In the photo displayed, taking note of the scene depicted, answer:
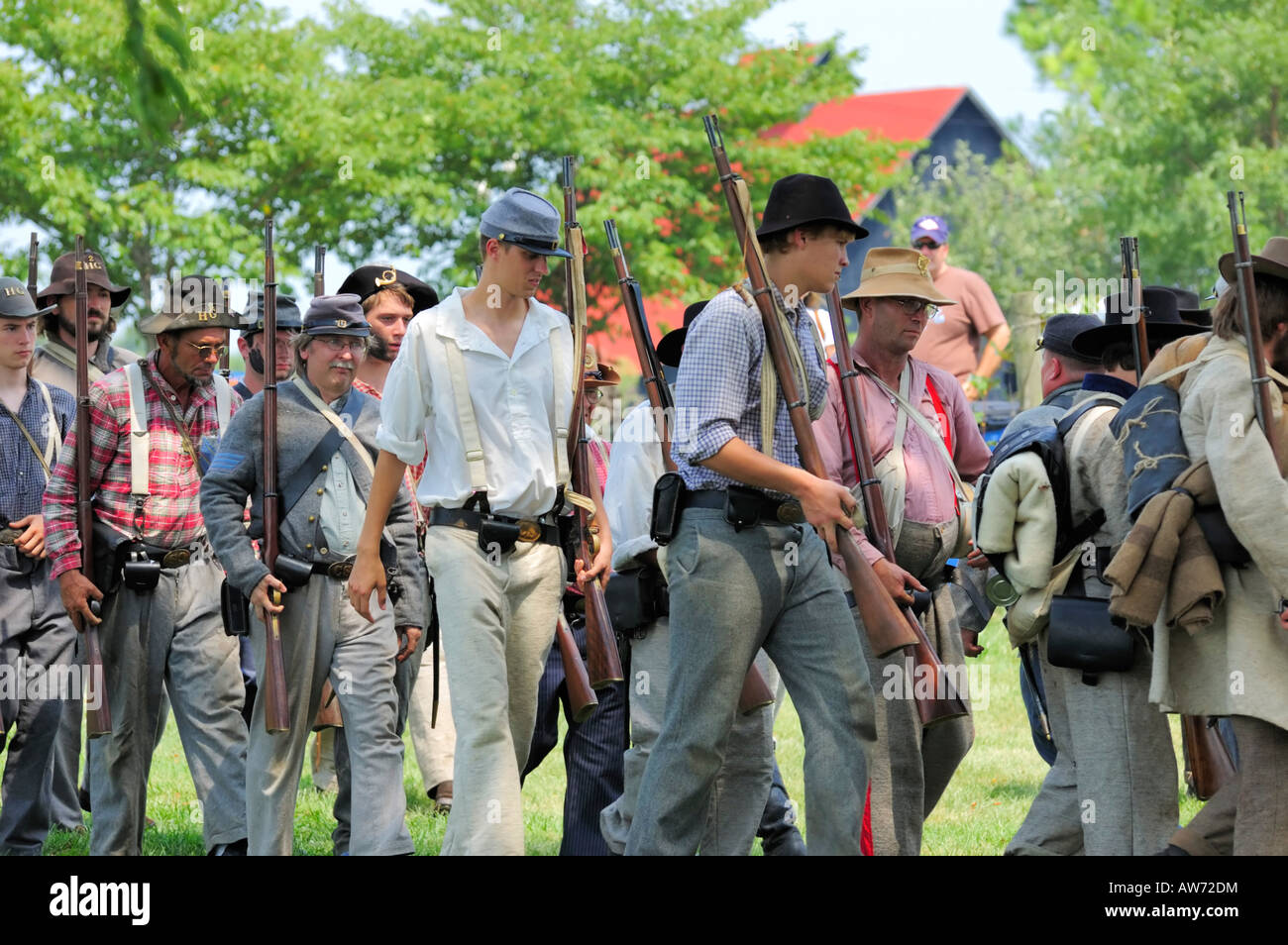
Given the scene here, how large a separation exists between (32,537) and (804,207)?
4076 millimetres

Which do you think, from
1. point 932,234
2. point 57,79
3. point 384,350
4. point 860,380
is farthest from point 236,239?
point 860,380

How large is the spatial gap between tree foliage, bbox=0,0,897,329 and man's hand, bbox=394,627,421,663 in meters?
18.9

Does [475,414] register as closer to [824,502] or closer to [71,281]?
[824,502]

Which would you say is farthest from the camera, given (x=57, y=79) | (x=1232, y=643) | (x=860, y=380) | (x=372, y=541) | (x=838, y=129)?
(x=838, y=129)

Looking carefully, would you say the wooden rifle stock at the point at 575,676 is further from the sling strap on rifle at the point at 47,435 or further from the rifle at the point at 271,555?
the sling strap on rifle at the point at 47,435

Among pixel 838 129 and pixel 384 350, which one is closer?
pixel 384 350

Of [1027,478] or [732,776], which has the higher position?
[1027,478]

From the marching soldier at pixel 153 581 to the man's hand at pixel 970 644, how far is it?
2984 millimetres

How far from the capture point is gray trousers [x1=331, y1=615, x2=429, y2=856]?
7.78 m

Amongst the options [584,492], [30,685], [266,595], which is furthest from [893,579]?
[30,685]
